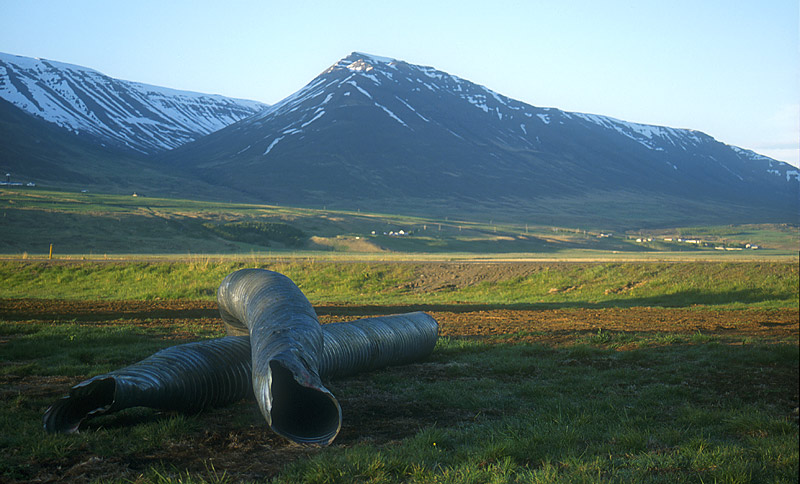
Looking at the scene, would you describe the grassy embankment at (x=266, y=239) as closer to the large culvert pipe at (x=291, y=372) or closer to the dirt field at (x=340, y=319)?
the dirt field at (x=340, y=319)

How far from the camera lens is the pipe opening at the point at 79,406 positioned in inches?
259

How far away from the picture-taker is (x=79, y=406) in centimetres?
700

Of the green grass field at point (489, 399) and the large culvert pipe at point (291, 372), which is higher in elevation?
the large culvert pipe at point (291, 372)

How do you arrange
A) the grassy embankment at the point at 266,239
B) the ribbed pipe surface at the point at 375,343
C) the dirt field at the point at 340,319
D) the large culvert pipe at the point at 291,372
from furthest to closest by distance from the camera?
the grassy embankment at the point at 266,239 < the ribbed pipe surface at the point at 375,343 < the large culvert pipe at the point at 291,372 < the dirt field at the point at 340,319

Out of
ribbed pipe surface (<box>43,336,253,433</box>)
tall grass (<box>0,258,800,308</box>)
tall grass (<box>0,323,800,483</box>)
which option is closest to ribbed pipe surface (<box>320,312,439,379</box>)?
tall grass (<box>0,323,800,483</box>)

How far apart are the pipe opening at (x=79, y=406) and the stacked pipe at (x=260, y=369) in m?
0.01

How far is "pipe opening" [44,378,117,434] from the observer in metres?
6.58

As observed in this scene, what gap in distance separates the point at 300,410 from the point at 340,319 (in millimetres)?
9604

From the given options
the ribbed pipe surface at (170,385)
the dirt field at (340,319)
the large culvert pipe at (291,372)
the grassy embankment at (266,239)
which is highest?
the large culvert pipe at (291,372)

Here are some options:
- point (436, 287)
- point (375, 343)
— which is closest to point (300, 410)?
point (375, 343)

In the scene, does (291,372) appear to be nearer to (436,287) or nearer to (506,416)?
(506,416)

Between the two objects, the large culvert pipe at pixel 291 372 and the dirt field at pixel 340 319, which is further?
the large culvert pipe at pixel 291 372

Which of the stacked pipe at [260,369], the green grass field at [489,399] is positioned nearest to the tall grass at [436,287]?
the green grass field at [489,399]

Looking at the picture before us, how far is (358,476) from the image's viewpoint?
17.8 ft
